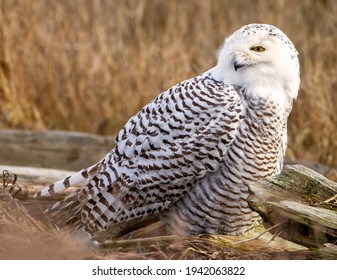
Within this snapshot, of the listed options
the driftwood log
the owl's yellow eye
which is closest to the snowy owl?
the owl's yellow eye

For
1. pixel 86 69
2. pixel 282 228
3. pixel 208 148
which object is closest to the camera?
pixel 282 228

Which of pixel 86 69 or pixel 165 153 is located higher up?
pixel 165 153

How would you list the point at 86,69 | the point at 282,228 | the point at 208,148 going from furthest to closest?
the point at 86,69
the point at 208,148
the point at 282,228

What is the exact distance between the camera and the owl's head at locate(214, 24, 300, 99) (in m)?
4.22

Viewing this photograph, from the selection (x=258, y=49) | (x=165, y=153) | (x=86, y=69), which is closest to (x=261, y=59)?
(x=258, y=49)

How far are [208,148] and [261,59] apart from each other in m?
0.53

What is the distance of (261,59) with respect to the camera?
4.23 m

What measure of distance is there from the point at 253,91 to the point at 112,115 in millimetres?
3635

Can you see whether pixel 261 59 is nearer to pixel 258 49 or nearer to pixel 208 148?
pixel 258 49

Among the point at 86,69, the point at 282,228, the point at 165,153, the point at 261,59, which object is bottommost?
the point at 86,69

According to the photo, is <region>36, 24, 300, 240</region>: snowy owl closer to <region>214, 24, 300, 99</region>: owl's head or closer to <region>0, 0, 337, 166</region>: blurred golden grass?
<region>214, 24, 300, 99</region>: owl's head

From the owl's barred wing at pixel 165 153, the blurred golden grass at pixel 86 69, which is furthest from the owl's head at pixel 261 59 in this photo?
the blurred golden grass at pixel 86 69

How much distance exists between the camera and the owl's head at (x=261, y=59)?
4.22m

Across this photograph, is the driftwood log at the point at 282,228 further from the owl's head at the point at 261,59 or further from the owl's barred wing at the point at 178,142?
the owl's head at the point at 261,59
